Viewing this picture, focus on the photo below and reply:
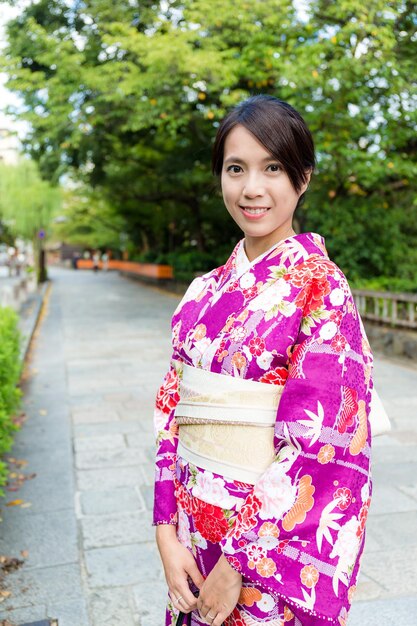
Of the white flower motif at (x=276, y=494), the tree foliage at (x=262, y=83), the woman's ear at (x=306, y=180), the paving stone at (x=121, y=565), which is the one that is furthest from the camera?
the tree foliage at (x=262, y=83)

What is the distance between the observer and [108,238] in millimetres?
40406

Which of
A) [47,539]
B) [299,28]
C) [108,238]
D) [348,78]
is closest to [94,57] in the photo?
[299,28]

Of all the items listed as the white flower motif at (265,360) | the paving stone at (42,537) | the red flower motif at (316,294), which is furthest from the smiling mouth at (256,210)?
the paving stone at (42,537)

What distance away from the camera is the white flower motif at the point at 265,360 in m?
1.25

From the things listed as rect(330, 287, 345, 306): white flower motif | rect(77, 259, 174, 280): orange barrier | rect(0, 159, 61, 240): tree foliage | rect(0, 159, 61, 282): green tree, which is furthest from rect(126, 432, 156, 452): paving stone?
rect(0, 159, 61, 240): tree foliage

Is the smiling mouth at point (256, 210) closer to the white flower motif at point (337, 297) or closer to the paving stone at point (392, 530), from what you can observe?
the white flower motif at point (337, 297)

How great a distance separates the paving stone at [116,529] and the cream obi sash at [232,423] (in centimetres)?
207

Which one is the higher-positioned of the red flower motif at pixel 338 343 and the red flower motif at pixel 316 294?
the red flower motif at pixel 316 294

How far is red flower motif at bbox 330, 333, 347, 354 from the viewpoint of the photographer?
1199 millimetres

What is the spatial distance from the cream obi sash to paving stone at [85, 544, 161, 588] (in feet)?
5.66

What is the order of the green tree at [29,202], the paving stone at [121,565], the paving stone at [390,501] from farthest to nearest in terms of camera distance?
the green tree at [29,202], the paving stone at [390,501], the paving stone at [121,565]

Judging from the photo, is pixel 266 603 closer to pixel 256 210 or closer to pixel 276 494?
pixel 276 494

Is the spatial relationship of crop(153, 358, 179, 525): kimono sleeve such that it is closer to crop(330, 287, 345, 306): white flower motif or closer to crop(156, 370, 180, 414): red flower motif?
crop(156, 370, 180, 414): red flower motif

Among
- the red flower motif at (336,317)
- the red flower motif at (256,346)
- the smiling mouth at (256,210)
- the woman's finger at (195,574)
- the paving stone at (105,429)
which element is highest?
the smiling mouth at (256,210)
